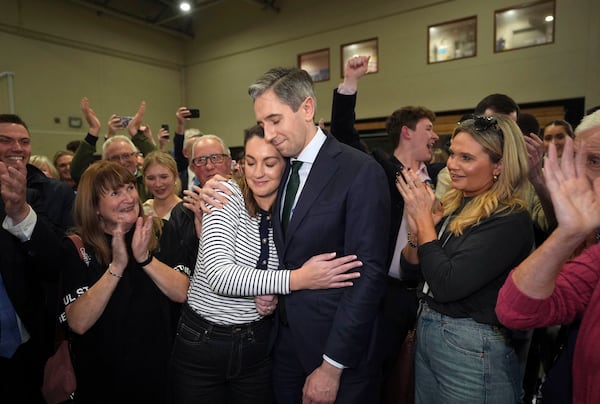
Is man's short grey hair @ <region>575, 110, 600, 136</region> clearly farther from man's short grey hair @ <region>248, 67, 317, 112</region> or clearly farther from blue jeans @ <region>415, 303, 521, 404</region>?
man's short grey hair @ <region>248, 67, 317, 112</region>

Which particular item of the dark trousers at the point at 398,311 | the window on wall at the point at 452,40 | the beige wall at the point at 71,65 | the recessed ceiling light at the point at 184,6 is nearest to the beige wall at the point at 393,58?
the window on wall at the point at 452,40

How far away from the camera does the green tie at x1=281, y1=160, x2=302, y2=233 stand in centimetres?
146

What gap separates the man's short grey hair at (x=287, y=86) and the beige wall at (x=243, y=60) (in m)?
7.19

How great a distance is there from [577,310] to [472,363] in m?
0.43

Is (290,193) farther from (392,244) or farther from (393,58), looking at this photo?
(393,58)

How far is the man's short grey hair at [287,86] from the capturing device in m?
1.41

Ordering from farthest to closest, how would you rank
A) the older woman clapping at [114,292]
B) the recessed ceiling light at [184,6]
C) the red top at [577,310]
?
the recessed ceiling light at [184,6] < the older woman clapping at [114,292] < the red top at [577,310]

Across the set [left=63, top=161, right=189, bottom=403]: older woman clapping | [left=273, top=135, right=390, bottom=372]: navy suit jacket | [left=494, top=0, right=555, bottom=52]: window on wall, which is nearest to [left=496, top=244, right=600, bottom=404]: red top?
[left=273, top=135, right=390, bottom=372]: navy suit jacket

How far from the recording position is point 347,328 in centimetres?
132

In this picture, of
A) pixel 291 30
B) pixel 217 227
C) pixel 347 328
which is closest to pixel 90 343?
pixel 217 227

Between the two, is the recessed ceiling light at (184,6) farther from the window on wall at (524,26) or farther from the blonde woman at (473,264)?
the blonde woman at (473,264)

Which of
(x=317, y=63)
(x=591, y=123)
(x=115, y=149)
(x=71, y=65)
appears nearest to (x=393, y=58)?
(x=317, y=63)

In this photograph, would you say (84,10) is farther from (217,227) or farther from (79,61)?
(217,227)

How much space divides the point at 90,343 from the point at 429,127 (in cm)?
248
